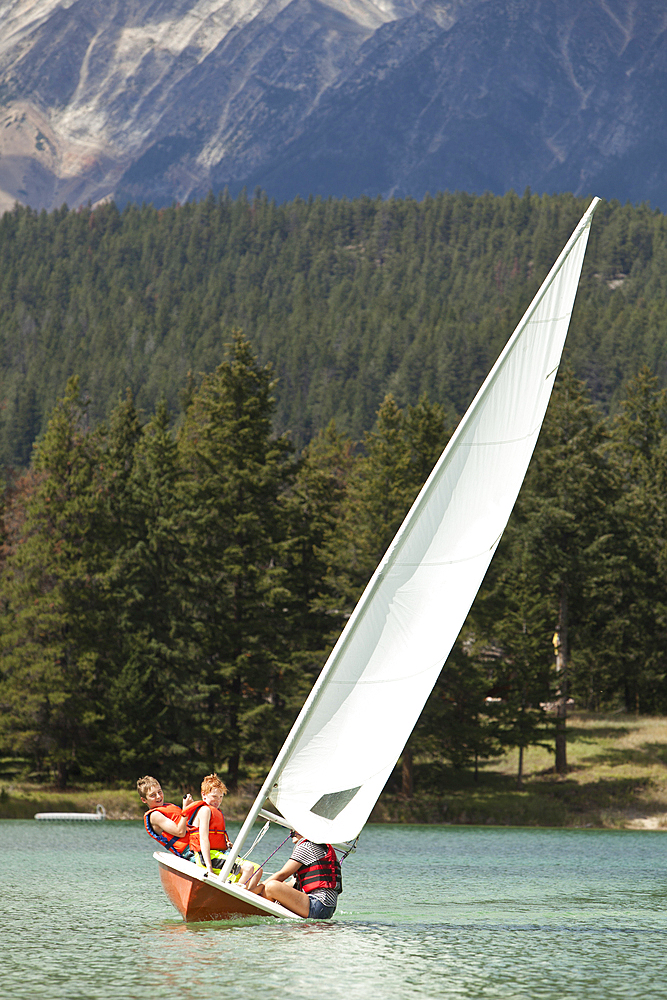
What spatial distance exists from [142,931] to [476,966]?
4631 mm

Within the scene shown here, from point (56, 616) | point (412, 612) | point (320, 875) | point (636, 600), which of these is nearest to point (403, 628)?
point (412, 612)

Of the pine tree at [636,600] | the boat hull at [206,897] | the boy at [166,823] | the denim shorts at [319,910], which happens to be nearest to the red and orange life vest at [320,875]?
the denim shorts at [319,910]

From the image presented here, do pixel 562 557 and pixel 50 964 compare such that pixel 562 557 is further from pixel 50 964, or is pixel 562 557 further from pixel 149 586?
pixel 50 964

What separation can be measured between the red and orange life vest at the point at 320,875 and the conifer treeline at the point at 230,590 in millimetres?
28819

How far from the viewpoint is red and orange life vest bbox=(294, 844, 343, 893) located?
13870mm

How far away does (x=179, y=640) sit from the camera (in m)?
44.7

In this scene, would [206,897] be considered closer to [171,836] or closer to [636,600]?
[171,836]

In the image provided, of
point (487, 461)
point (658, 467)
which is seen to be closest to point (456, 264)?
point (658, 467)

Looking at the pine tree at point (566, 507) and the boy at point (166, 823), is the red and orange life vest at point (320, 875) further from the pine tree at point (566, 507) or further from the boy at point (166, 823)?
the pine tree at point (566, 507)

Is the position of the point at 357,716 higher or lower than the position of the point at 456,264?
lower

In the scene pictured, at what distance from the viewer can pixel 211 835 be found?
1434cm

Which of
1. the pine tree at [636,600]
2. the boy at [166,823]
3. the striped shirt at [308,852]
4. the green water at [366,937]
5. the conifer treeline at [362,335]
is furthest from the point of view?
the conifer treeline at [362,335]

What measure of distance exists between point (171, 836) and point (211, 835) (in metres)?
0.72

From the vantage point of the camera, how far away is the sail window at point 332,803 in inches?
506
